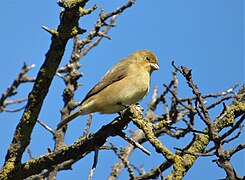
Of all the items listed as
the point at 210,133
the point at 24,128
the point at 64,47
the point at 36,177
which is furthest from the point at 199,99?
the point at 36,177

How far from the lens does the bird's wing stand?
6875mm

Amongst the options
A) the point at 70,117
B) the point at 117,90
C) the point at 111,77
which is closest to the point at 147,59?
the point at 111,77

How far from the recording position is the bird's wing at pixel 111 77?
22.6 ft

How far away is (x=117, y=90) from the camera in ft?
21.9

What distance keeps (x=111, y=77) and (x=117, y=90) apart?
0.39m

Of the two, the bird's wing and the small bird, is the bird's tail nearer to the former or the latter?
the small bird

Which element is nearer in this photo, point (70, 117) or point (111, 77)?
point (70, 117)

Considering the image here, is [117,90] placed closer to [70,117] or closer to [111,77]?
[111,77]

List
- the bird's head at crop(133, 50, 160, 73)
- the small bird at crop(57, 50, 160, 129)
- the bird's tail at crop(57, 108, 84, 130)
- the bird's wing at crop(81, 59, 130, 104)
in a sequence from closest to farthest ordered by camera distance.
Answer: the bird's tail at crop(57, 108, 84, 130), the small bird at crop(57, 50, 160, 129), the bird's wing at crop(81, 59, 130, 104), the bird's head at crop(133, 50, 160, 73)

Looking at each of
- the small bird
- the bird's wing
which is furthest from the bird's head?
the bird's wing

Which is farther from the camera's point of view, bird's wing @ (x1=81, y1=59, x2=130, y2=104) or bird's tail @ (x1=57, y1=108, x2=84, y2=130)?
bird's wing @ (x1=81, y1=59, x2=130, y2=104)

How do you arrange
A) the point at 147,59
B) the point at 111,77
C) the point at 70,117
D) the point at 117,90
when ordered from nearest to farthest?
the point at 70,117 < the point at 117,90 < the point at 111,77 < the point at 147,59

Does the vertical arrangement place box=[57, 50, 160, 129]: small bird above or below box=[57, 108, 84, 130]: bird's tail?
above

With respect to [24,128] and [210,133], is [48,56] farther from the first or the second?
[210,133]
